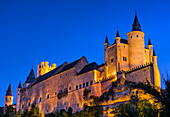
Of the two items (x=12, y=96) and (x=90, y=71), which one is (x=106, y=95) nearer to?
(x=90, y=71)

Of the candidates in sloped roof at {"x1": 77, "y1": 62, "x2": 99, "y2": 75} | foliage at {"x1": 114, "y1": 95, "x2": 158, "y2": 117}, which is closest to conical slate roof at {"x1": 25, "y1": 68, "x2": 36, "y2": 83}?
sloped roof at {"x1": 77, "y1": 62, "x2": 99, "y2": 75}

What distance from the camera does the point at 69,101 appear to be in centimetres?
7006

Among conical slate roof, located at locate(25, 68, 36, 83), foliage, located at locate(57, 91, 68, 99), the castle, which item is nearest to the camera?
the castle

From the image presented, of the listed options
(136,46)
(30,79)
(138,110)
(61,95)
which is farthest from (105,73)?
(30,79)

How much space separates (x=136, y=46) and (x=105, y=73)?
402 inches

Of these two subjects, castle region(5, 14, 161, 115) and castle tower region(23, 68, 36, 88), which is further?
castle tower region(23, 68, 36, 88)

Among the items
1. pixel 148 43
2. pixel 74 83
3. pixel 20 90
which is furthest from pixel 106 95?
pixel 20 90

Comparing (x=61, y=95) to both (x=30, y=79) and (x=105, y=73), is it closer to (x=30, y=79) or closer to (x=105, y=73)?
(x=105, y=73)

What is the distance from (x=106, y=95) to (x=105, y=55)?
11.4 metres

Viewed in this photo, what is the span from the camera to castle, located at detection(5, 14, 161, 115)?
186 ft

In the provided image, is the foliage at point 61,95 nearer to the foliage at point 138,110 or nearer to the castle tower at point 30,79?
the castle tower at point 30,79

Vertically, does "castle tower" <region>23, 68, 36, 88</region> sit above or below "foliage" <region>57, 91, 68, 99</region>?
above

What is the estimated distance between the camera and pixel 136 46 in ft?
206

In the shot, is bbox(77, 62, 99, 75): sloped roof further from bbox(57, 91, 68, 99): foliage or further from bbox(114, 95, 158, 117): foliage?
bbox(114, 95, 158, 117): foliage
